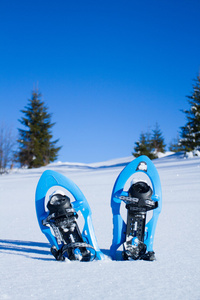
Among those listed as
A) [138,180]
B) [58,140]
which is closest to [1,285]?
[138,180]

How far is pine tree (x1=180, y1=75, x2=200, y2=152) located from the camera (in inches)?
697

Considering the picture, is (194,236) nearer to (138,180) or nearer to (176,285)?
(138,180)

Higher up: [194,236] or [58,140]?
[58,140]

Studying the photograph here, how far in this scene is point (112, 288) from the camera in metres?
1.21

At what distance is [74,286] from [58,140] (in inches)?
870

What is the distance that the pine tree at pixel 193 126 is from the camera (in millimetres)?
17703

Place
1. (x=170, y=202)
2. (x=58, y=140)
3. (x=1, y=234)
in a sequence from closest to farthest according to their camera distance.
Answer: (x=1, y=234) → (x=170, y=202) → (x=58, y=140)

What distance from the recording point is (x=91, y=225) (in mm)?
1944

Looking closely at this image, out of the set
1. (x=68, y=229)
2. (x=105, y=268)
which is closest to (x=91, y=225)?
(x=68, y=229)

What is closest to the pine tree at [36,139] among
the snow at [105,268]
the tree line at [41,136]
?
the tree line at [41,136]

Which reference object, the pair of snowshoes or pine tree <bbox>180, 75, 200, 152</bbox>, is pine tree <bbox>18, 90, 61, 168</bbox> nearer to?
pine tree <bbox>180, 75, 200, 152</bbox>

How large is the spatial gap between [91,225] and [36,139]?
20.1 meters

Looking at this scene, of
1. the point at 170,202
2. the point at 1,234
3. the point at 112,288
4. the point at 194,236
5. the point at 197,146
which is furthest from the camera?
the point at 197,146

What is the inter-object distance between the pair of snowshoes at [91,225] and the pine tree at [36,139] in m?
19.1
